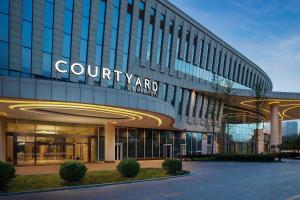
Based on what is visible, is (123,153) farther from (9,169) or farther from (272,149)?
(9,169)

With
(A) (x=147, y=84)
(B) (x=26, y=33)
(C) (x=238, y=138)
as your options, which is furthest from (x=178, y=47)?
(C) (x=238, y=138)

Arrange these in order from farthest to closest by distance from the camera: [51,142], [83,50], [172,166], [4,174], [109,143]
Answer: [109,143] → [51,142] → [83,50] → [172,166] → [4,174]

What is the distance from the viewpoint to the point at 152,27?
5253cm

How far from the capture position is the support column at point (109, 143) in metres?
48.7

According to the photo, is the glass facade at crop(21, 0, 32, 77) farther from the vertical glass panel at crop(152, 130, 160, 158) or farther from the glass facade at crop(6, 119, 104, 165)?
the vertical glass panel at crop(152, 130, 160, 158)

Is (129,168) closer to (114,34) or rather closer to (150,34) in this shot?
(114,34)

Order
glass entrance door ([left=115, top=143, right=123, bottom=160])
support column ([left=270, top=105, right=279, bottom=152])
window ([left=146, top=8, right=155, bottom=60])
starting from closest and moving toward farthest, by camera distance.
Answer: window ([left=146, top=8, right=155, bottom=60]), glass entrance door ([left=115, top=143, right=123, bottom=160]), support column ([left=270, top=105, right=279, bottom=152])

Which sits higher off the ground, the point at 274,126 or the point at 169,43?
the point at 169,43

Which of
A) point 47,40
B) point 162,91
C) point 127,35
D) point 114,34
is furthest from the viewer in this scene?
point 162,91

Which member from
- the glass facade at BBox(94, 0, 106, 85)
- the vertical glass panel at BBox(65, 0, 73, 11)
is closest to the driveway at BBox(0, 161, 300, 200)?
the vertical glass panel at BBox(65, 0, 73, 11)

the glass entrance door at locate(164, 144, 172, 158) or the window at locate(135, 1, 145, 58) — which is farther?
the glass entrance door at locate(164, 144, 172, 158)

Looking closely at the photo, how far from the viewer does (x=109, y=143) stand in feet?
161

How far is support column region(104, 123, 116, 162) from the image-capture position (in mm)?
48656

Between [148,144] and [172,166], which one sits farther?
[148,144]
